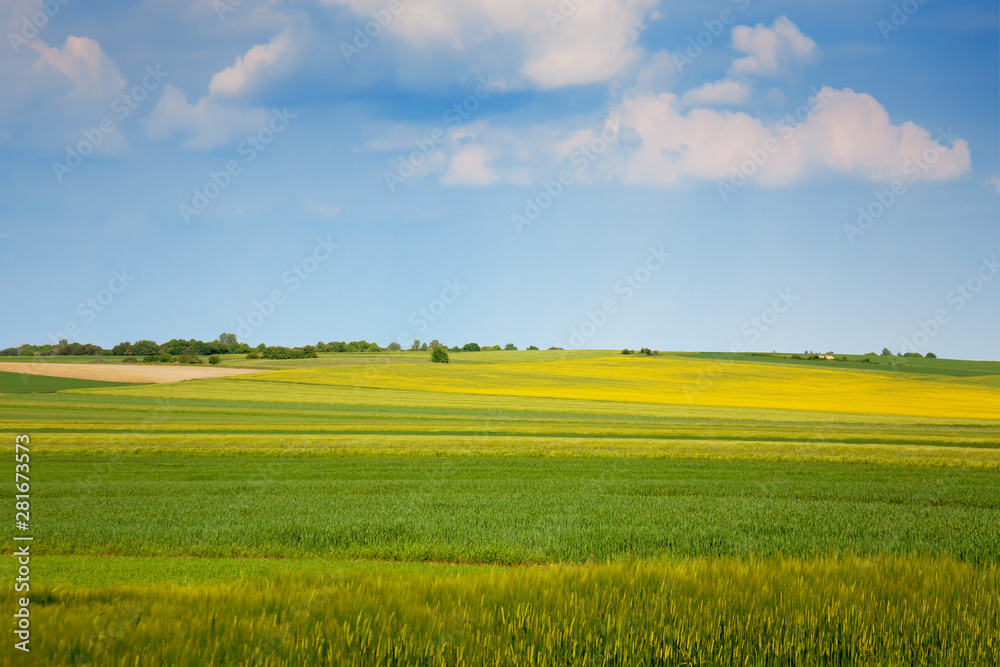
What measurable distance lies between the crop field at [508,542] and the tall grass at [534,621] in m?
0.03

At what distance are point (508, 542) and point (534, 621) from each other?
543cm

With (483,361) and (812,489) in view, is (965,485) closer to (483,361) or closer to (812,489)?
(812,489)

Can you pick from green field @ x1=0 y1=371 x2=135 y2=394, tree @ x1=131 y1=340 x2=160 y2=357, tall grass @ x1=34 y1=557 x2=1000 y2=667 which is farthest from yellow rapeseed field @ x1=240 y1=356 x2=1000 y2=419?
tall grass @ x1=34 y1=557 x2=1000 y2=667

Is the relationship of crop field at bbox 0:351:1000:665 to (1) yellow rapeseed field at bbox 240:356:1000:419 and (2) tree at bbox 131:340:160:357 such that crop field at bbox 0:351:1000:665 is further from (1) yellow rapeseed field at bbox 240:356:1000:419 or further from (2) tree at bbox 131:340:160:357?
(2) tree at bbox 131:340:160:357

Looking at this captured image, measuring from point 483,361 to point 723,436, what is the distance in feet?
186

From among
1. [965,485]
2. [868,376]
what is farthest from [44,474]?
[868,376]

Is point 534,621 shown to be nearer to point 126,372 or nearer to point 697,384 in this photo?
point 697,384

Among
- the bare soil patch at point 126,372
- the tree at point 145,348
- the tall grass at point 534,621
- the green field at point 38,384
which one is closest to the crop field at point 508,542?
the tall grass at point 534,621

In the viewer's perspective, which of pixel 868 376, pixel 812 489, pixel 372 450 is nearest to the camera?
pixel 812 489

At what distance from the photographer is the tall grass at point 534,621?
17.2ft

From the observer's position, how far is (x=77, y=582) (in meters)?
8.71

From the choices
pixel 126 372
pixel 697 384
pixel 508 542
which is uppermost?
pixel 697 384

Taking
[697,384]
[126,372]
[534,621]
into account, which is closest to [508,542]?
[534,621]

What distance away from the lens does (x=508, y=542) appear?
1127cm
